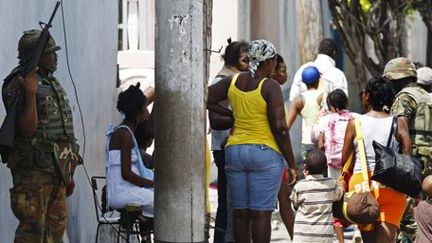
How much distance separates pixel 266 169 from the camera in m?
8.43

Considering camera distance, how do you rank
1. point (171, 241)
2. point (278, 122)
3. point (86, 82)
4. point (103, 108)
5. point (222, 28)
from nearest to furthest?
point (171, 241)
point (278, 122)
point (86, 82)
point (103, 108)
point (222, 28)

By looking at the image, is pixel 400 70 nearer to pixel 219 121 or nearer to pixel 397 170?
pixel 397 170

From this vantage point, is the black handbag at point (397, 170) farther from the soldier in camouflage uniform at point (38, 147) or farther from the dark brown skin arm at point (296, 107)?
the dark brown skin arm at point (296, 107)

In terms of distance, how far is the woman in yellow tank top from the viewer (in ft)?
27.6

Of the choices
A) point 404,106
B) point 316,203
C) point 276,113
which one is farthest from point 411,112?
point 276,113

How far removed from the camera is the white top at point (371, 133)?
28.8 feet

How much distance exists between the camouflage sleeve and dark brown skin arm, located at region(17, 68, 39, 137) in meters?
3.37

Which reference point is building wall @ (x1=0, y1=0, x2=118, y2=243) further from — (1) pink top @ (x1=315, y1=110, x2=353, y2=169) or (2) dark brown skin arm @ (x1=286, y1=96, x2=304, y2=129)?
(2) dark brown skin arm @ (x1=286, y1=96, x2=304, y2=129)

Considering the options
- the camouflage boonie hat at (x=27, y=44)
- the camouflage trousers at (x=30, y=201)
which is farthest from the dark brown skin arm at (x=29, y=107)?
the camouflage trousers at (x=30, y=201)

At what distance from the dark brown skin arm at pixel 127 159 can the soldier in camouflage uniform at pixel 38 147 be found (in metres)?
1.29

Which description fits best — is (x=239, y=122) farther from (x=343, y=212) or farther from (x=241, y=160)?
(x=343, y=212)

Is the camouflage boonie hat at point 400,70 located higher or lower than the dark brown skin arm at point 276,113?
higher

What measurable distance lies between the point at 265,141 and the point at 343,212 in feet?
2.67

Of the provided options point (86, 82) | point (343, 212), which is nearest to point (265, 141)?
point (343, 212)
